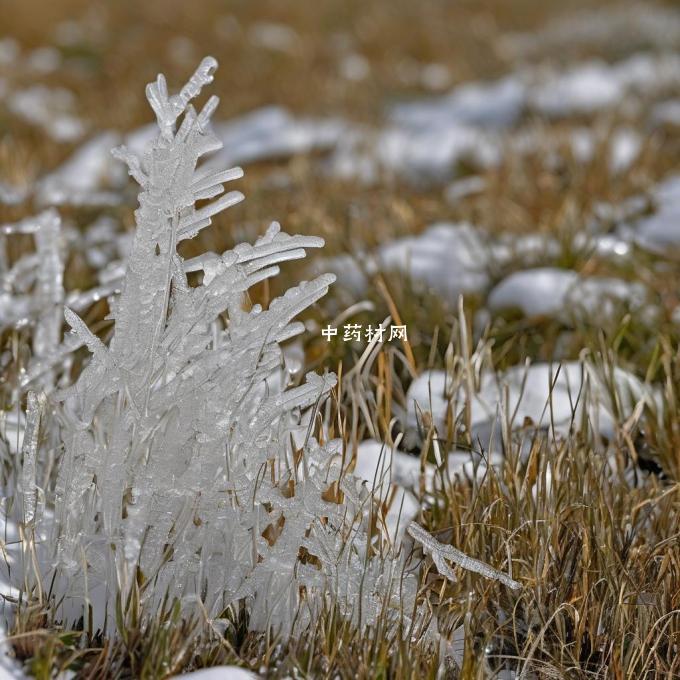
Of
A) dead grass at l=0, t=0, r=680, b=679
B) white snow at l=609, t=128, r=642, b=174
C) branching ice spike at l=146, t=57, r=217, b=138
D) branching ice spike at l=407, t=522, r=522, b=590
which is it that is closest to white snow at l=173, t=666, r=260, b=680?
dead grass at l=0, t=0, r=680, b=679

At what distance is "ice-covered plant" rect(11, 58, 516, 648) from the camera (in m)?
1.23

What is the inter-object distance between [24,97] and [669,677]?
5240 millimetres

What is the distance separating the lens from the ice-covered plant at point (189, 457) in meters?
1.23

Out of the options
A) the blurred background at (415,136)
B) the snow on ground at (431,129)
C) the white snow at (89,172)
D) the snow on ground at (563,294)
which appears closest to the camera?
the snow on ground at (563,294)

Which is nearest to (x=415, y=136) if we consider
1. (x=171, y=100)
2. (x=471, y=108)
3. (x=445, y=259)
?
(x=471, y=108)

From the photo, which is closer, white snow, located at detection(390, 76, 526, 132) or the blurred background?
the blurred background

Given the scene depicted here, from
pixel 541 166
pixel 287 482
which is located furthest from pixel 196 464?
pixel 541 166

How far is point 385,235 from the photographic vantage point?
2896 millimetres

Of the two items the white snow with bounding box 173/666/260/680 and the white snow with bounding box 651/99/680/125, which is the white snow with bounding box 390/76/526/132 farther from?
the white snow with bounding box 173/666/260/680

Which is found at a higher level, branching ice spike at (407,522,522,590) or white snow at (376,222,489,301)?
white snow at (376,222,489,301)

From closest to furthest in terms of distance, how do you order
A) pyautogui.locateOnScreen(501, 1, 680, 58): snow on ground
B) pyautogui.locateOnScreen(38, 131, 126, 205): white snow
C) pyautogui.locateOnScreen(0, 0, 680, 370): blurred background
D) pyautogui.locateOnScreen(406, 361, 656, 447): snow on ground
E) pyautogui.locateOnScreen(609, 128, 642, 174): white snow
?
pyautogui.locateOnScreen(406, 361, 656, 447): snow on ground, pyautogui.locateOnScreen(0, 0, 680, 370): blurred background, pyautogui.locateOnScreen(38, 131, 126, 205): white snow, pyautogui.locateOnScreen(609, 128, 642, 174): white snow, pyautogui.locateOnScreen(501, 1, 680, 58): snow on ground

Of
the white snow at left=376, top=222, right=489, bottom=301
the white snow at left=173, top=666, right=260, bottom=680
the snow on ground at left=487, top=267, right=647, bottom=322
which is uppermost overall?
the white snow at left=376, top=222, right=489, bottom=301

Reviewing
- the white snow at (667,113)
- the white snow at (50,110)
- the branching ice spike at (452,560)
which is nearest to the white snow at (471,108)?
the white snow at (667,113)

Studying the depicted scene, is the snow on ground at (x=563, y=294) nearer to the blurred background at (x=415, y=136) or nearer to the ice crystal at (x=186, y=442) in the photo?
the blurred background at (x=415, y=136)
